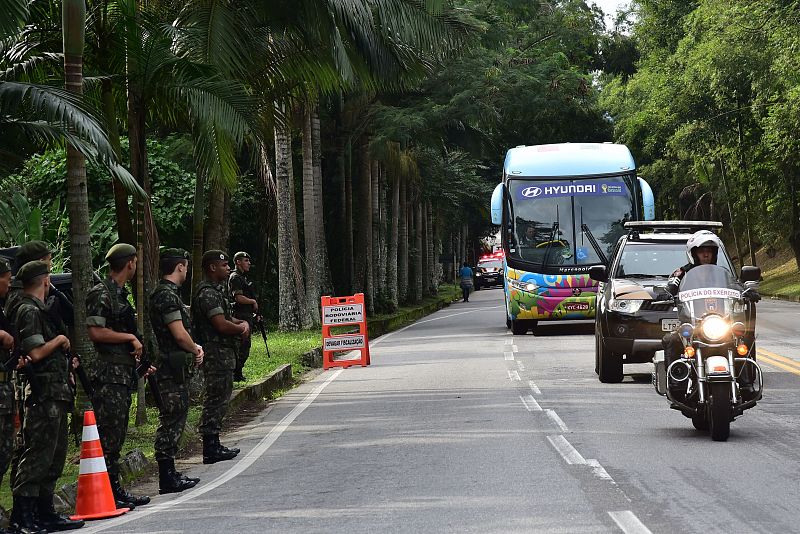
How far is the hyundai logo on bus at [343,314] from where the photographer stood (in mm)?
22188

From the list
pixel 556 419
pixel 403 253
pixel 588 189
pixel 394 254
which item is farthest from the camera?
pixel 403 253

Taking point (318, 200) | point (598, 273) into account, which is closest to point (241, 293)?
point (598, 273)

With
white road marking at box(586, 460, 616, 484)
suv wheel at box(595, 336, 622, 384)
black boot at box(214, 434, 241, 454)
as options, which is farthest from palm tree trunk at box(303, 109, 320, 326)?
white road marking at box(586, 460, 616, 484)

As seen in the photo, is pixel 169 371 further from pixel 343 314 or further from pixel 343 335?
pixel 343 314

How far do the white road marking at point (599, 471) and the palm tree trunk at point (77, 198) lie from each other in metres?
5.38

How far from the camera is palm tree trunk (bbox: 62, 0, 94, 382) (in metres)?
12.3

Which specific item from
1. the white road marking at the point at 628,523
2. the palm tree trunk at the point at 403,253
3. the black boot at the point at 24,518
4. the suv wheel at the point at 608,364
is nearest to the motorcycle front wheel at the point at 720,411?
the white road marking at the point at 628,523

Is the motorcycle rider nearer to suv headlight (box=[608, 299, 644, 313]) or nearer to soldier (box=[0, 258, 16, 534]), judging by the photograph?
suv headlight (box=[608, 299, 644, 313])

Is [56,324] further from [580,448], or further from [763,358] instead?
[763,358]

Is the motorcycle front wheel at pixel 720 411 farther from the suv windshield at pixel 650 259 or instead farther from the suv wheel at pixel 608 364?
the suv windshield at pixel 650 259

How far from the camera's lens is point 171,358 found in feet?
32.8

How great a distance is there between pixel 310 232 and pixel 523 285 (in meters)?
6.41

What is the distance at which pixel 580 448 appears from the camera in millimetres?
10820

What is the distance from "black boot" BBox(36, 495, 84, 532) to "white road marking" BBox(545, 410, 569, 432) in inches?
206
